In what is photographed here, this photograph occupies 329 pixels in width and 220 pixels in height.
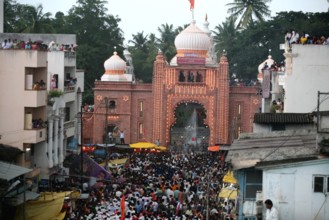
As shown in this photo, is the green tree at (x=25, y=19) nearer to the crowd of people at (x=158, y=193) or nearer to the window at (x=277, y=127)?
the crowd of people at (x=158, y=193)

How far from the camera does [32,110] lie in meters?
33.6

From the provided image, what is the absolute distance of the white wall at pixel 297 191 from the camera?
17.4 m

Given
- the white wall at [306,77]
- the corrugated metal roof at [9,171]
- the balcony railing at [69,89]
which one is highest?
the white wall at [306,77]

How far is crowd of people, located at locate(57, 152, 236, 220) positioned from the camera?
3011 centimetres

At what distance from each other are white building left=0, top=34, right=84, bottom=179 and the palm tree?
5231cm

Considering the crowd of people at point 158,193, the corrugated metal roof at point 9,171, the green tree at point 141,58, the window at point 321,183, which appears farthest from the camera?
the green tree at point 141,58

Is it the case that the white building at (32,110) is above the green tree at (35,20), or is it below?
below

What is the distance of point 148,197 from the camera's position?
3356 centimetres

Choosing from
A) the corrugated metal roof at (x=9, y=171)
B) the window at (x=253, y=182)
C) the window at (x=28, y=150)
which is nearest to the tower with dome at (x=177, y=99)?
the window at (x=28, y=150)

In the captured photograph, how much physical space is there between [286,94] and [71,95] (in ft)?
38.3

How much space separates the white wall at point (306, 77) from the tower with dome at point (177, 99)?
23589mm

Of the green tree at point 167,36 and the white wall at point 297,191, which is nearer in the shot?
the white wall at point 297,191

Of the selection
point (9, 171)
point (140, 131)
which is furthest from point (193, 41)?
point (9, 171)

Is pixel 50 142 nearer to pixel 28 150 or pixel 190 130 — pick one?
pixel 28 150
